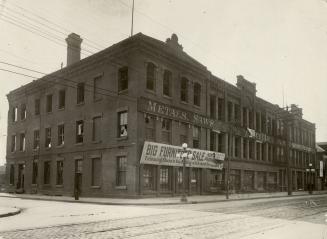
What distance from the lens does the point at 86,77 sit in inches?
1168

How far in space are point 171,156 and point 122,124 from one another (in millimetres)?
4217

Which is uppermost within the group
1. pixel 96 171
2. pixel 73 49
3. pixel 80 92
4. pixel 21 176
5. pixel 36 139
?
pixel 73 49

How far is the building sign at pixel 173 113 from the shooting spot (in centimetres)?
2548

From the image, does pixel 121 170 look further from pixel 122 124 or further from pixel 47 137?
pixel 47 137

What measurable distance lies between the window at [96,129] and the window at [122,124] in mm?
2426

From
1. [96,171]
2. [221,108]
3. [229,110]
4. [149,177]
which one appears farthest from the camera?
[229,110]

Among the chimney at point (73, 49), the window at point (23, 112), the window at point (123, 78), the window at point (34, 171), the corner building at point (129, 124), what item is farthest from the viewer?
the window at point (23, 112)

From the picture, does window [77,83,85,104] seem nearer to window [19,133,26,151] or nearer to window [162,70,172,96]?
window [162,70,172,96]

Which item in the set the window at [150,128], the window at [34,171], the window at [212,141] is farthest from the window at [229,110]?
the window at [34,171]

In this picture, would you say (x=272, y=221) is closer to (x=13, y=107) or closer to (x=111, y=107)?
(x=111, y=107)

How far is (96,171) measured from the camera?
28.0 metres

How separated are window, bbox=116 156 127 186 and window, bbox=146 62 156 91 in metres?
5.32

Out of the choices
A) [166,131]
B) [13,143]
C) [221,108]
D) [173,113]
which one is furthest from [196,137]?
[13,143]

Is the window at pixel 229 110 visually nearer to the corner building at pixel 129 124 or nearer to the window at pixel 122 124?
the corner building at pixel 129 124
